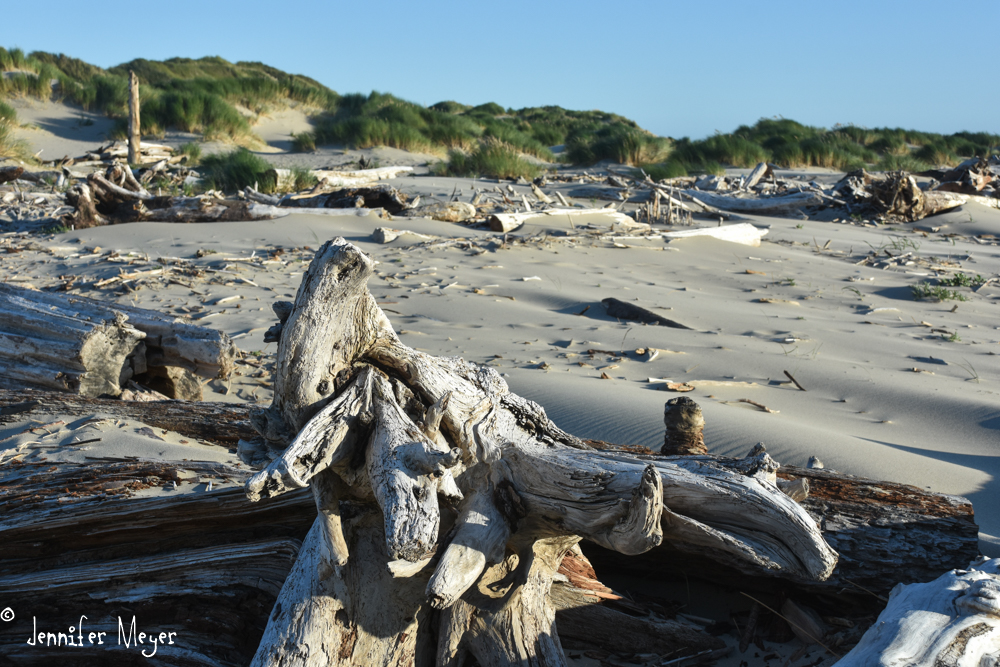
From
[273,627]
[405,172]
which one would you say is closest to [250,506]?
[273,627]

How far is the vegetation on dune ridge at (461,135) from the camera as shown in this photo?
56.2ft

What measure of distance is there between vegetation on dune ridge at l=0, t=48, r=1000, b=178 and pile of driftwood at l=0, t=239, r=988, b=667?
1232cm

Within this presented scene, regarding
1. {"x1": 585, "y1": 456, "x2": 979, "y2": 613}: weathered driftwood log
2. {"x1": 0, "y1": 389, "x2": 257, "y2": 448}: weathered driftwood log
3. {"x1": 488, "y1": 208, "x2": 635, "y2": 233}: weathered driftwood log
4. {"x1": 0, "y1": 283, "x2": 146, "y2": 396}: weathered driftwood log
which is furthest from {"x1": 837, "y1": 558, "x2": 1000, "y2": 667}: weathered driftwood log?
{"x1": 488, "y1": 208, "x2": 635, "y2": 233}: weathered driftwood log

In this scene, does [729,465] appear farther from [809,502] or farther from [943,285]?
[943,285]

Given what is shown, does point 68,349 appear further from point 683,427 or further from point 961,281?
point 961,281

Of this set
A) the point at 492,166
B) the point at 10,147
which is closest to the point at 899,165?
the point at 492,166

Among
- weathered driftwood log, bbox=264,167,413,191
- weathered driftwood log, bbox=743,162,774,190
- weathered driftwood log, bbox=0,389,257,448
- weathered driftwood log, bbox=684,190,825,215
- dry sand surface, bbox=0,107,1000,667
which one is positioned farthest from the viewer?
weathered driftwood log, bbox=743,162,774,190

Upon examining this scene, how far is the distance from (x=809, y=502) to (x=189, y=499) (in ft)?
6.61

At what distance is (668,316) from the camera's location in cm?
586

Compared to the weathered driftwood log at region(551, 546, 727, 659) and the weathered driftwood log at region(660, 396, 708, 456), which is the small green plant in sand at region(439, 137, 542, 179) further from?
the weathered driftwood log at region(551, 546, 727, 659)

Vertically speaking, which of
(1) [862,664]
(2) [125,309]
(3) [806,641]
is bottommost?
(3) [806,641]

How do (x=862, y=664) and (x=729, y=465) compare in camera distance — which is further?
(x=729, y=465)

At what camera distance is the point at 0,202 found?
1030cm

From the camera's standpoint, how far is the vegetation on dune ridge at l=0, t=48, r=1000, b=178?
17.1m
